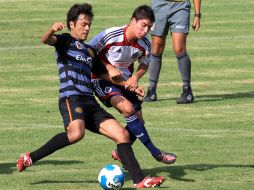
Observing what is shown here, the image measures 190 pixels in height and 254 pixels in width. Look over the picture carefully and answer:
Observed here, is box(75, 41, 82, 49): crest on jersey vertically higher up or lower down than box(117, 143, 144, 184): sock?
higher up

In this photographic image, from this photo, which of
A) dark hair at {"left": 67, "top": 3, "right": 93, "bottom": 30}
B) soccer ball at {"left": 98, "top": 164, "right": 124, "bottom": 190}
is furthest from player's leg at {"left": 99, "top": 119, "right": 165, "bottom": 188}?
dark hair at {"left": 67, "top": 3, "right": 93, "bottom": 30}

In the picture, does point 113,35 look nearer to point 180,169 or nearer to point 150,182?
point 180,169

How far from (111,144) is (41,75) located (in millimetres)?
6039

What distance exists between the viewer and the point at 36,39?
2317 cm

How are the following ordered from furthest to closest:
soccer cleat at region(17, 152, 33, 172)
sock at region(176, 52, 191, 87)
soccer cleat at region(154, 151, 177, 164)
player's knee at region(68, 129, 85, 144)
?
sock at region(176, 52, 191, 87) → soccer cleat at region(154, 151, 177, 164) → soccer cleat at region(17, 152, 33, 172) → player's knee at region(68, 129, 85, 144)

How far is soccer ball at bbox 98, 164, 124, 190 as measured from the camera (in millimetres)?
10283

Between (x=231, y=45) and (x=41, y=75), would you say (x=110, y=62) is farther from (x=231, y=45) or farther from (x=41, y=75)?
(x=231, y=45)

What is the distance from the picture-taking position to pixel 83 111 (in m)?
10.8

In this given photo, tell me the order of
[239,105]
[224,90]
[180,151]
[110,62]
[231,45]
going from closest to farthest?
[110,62], [180,151], [239,105], [224,90], [231,45]

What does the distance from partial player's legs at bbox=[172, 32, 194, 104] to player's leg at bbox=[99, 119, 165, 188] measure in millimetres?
5567

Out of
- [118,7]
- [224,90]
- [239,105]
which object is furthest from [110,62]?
[118,7]

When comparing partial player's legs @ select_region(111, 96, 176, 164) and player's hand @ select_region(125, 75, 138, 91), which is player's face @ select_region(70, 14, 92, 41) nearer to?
player's hand @ select_region(125, 75, 138, 91)

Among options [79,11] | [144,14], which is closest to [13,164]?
[79,11]

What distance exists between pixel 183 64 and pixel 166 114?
139 cm
